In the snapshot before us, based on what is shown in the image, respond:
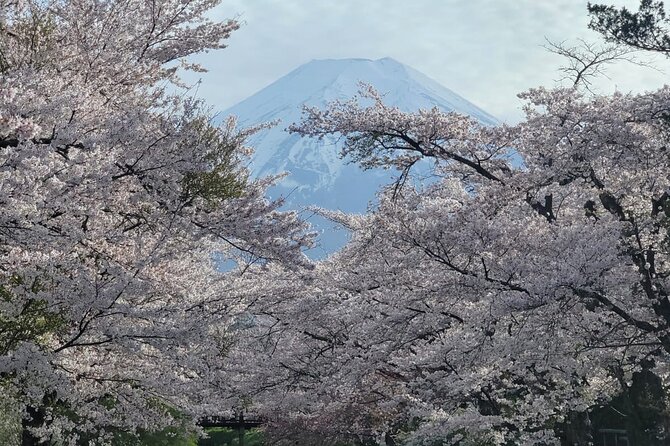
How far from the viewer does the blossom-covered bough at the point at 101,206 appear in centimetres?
696

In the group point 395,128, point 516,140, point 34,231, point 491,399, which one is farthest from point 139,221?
point 491,399

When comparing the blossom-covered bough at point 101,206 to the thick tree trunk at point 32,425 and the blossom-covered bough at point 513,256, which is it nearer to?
the thick tree trunk at point 32,425

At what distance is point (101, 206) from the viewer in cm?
811

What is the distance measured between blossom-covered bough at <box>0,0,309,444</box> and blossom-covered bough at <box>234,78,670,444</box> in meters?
1.76

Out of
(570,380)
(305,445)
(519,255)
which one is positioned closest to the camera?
(519,255)

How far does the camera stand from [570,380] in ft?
35.3

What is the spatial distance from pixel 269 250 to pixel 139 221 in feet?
5.61

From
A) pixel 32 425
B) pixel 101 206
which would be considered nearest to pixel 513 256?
pixel 101 206

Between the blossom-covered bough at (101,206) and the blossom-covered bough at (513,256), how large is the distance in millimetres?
1761

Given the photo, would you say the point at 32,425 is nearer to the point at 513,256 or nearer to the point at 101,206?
the point at 101,206

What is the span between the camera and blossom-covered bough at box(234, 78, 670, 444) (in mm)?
8508

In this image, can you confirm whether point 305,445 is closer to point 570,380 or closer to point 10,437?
point 10,437

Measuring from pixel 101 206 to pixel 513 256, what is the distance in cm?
491

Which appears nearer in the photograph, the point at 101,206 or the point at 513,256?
the point at 101,206
